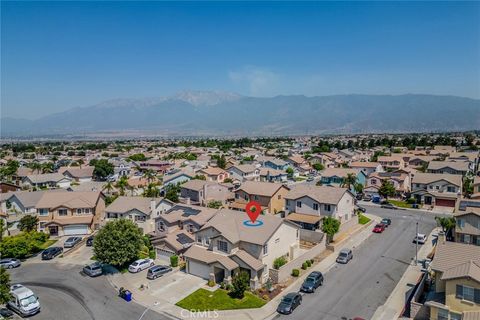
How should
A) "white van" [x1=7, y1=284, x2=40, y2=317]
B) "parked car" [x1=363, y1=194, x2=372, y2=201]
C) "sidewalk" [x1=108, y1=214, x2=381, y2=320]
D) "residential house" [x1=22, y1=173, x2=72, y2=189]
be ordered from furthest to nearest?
"residential house" [x1=22, y1=173, x2=72, y2=189], "parked car" [x1=363, y1=194, x2=372, y2=201], "white van" [x1=7, y1=284, x2=40, y2=317], "sidewalk" [x1=108, y1=214, x2=381, y2=320]

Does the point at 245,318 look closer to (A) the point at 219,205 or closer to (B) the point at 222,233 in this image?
(B) the point at 222,233

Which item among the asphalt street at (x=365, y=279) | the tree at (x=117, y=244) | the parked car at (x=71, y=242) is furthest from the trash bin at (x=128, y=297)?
the parked car at (x=71, y=242)

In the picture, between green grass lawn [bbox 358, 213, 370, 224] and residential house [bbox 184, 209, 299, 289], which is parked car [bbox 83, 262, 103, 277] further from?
green grass lawn [bbox 358, 213, 370, 224]

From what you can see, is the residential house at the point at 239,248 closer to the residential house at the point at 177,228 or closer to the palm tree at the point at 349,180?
the residential house at the point at 177,228

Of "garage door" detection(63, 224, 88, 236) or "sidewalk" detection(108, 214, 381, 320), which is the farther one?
"garage door" detection(63, 224, 88, 236)

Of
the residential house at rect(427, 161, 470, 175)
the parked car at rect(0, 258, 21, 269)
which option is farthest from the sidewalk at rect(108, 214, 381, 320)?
the residential house at rect(427, 161, 470, 175)

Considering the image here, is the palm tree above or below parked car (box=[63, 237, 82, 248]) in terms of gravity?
above

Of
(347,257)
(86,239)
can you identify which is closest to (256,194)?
(347,257)
